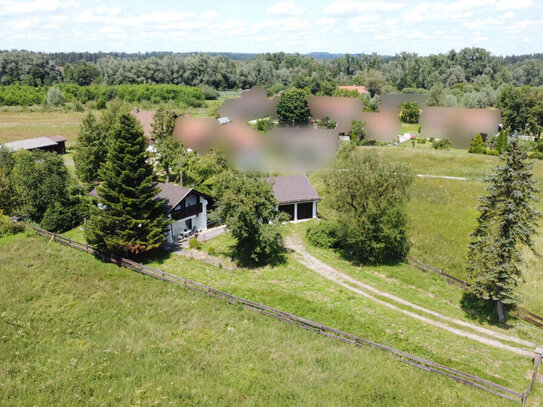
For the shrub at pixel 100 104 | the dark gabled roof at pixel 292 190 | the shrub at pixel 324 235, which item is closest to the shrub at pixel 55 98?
the shrub at pixel 100 104

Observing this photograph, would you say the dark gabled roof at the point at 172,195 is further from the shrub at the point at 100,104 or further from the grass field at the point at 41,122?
the shrub at the point at 100,104

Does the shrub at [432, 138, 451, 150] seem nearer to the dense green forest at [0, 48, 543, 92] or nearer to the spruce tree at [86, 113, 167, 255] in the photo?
the spruce tree at [86, 113, 167, 255]

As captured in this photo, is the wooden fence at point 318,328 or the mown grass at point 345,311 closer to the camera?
the wooden fence at point 318,328

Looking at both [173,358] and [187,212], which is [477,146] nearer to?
[187,212]

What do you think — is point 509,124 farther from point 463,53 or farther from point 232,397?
point 463,53

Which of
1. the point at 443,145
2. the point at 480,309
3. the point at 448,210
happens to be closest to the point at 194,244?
the point at 480,309

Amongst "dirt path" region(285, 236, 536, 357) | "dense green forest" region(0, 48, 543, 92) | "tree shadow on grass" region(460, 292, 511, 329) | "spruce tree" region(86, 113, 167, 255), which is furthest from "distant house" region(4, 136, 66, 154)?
"dense green forest" region(0, 48, 543, 92)

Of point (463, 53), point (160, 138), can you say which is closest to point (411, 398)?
point (160, 138)
